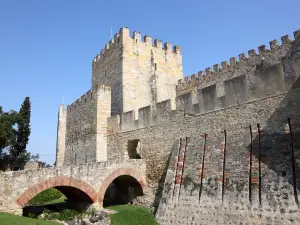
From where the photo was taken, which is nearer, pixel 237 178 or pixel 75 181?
pixel 237 178

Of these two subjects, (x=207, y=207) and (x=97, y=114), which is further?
(x=97, y=114)

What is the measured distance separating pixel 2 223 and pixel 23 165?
21.9 m

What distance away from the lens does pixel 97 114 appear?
1591 cm

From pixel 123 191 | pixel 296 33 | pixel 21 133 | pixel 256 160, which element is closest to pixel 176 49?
pixel 296 33

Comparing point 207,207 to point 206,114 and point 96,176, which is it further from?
point 96,176

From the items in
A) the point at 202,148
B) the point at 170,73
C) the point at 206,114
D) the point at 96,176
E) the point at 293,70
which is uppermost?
the point at 170,73

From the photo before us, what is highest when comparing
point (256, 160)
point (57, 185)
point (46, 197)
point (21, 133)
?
point (21, 133)

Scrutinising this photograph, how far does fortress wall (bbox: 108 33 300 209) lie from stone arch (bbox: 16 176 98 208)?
114 inches

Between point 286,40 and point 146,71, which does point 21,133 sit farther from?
point 286,40

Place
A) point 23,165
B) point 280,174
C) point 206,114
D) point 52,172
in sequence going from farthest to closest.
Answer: point 23,165
point 206,114
point 52,172
point 280,174

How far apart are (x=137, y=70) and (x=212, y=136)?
30.2 feet

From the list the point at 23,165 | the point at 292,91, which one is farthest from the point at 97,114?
the point at 23,165

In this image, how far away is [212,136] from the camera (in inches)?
399

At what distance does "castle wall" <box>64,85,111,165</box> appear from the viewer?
1571cm
